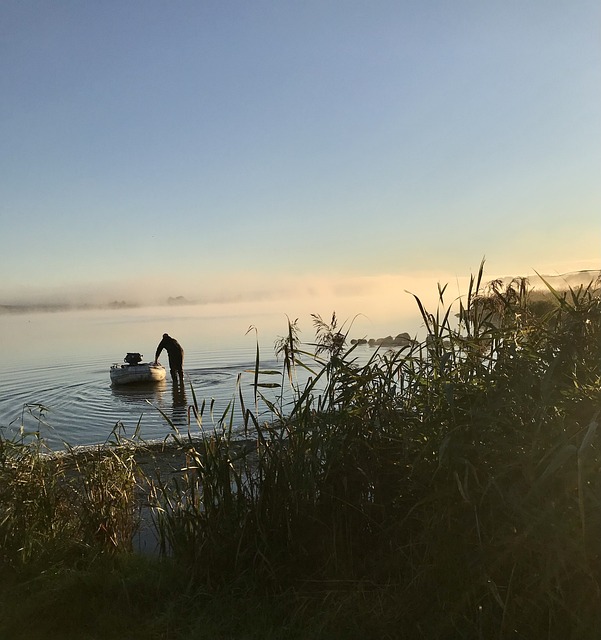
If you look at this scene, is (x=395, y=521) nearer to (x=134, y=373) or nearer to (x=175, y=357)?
(x=134, y=373)

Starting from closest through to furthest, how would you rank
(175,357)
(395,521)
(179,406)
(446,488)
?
(446,488)
(395,521)
(179,406)
(175,357)

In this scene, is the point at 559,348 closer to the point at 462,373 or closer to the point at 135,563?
the point at 462,373

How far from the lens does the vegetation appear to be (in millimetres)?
3383

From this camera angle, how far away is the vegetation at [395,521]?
3383mm

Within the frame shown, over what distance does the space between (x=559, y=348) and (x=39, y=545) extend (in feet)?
13.0

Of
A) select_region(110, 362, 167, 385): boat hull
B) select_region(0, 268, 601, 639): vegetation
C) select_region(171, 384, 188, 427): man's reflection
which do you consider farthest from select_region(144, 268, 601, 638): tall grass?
select_region(110, 362, 167, 385): boat hull

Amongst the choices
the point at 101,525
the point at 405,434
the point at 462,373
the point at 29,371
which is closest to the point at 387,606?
the point at 405,434

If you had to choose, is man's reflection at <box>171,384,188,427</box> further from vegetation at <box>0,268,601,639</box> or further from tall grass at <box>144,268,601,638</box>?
tall grass at <box>144,268,601,638</box>

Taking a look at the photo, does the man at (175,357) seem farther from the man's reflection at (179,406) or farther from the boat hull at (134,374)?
the boat hull at (134,374)

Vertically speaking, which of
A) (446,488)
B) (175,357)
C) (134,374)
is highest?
(446,488)

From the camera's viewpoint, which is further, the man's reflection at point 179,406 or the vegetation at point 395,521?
the man's reflection at point 179,406

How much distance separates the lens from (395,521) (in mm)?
4012

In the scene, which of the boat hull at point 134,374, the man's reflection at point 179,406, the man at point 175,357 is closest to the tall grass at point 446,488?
the man's reflection at point 179,406

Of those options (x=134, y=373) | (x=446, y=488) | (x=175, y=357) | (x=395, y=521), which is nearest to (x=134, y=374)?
(x=134, y=373)
